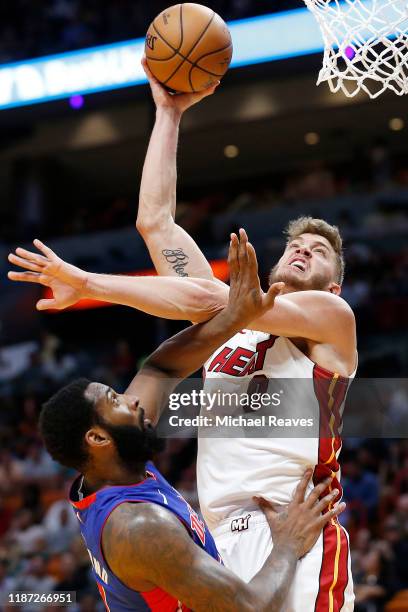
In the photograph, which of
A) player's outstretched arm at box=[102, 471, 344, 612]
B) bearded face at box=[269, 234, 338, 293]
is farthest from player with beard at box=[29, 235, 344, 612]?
bearded face at box=[269, 234, 338, 293]

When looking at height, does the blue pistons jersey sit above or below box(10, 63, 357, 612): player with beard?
below

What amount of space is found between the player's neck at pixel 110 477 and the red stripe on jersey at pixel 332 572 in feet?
2.24

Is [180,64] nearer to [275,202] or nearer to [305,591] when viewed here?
[305,591]

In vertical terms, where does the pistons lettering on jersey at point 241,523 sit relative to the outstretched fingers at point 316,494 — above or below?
below

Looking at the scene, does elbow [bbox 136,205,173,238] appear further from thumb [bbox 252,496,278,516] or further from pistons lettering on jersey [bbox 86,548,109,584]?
pistons lettering on jersey [bbox 86,548,109,584]

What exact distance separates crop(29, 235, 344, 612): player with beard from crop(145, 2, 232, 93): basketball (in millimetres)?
1049

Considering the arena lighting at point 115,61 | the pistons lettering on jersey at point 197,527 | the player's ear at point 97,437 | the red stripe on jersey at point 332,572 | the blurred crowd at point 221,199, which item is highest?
the blurred crowd at point 221,199

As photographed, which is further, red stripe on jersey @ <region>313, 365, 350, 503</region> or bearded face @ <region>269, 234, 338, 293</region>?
bearded face @ <region>269, 234, 338, 293</region>

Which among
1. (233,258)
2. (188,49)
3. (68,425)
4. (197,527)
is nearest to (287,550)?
(197,527)

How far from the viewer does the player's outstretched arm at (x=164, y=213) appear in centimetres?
350

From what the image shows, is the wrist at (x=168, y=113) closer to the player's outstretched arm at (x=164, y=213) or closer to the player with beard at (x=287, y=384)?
the player's outstretched arm at (x=164, y=213)

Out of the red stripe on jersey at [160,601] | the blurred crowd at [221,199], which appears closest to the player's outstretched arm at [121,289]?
the red stripe on jersey at [160,601]

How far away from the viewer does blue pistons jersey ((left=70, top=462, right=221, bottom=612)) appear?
263cm

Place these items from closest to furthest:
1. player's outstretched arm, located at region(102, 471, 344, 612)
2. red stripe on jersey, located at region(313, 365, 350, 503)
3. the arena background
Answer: player's outstretched arm, located at region(102, 471, 344, 612) < red stripe on jersey, located at region(313, 365, 350, 503) < the arena background
